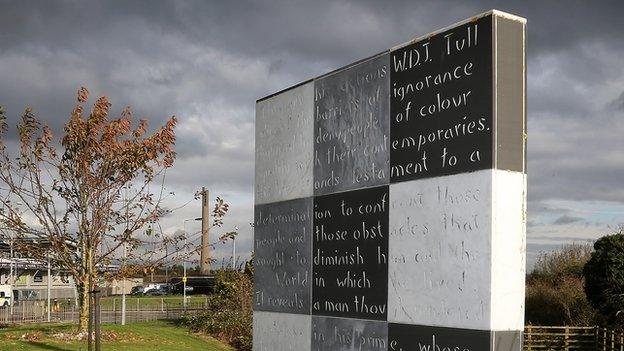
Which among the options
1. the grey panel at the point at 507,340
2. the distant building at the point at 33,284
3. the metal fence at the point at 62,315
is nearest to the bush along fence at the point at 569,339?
the metal fence at the point at 62,315

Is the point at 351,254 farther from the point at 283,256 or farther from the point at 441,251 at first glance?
the point at 283,256

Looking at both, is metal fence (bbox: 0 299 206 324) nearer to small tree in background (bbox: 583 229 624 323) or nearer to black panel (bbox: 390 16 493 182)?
small tree in background (bbox: 583 229 624 323)

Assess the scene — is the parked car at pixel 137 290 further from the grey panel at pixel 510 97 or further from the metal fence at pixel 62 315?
the grey panel at pixel 510 97

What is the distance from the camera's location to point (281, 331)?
772 cm

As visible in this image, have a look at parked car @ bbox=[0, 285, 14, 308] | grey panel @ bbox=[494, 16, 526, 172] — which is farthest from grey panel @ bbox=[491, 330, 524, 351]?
parked car @ bbox=[0, 285, 14, 308]

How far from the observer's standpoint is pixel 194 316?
30797 mm

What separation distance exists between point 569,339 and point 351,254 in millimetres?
23412

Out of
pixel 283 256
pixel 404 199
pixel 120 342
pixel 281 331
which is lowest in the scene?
pixel 120 342

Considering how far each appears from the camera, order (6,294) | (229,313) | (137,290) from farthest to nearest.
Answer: (137,290), (6,294), (229,313)

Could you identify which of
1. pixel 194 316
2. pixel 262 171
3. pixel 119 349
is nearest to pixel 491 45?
pixel 262 171

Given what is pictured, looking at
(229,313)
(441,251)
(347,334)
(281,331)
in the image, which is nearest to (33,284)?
(229,313)

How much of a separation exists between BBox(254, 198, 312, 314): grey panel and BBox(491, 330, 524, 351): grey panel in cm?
255

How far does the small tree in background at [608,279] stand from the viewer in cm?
2625

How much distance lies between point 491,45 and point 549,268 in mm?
38883
